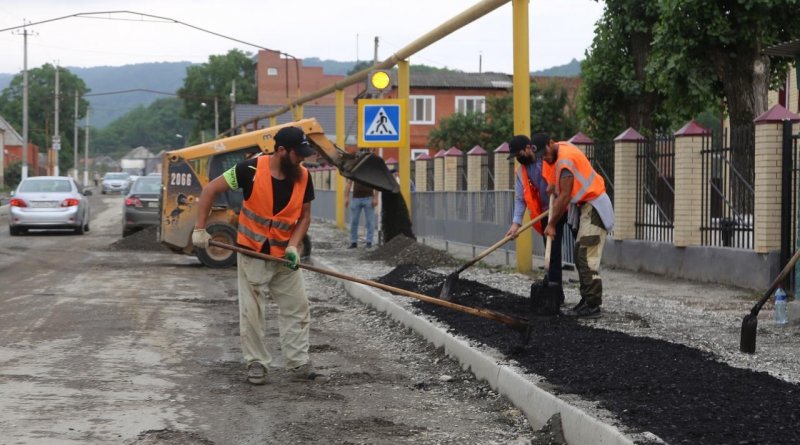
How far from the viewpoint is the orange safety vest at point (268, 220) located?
8.55m

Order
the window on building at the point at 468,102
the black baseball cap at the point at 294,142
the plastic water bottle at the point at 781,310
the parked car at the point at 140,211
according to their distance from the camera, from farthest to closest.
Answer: the window on building at the point at 468,102 < the parked car at the point at 140,211 < the plastic water bottle at the point at 781,310 < the black baseball cap at the point at 294,142

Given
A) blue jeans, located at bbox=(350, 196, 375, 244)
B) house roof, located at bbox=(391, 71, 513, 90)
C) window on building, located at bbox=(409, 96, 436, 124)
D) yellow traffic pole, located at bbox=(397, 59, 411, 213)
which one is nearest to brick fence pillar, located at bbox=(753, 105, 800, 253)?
yellow traffic pole, located at bbox=(397, 59, 411, 213)

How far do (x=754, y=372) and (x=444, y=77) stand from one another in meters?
67.0

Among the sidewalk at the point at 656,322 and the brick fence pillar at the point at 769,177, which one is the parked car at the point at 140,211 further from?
the brick fence pillar at the point at 769,177

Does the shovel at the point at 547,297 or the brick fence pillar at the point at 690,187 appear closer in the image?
the shovel at the point at 547,297

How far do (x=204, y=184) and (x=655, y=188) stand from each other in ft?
21.8

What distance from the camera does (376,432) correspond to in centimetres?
674

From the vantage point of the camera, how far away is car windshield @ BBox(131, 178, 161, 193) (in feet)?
84.6

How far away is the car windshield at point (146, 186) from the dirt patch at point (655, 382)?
53.3 ft

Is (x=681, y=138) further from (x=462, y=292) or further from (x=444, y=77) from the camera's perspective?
(x=444, y=77)

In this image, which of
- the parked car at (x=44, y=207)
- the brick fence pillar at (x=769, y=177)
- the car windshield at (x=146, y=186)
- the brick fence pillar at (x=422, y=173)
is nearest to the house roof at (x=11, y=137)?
the parked car at (x=44, y=207)

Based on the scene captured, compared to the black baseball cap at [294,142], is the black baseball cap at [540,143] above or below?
above

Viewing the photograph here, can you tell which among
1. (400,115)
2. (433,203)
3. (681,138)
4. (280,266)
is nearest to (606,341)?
(280,266)

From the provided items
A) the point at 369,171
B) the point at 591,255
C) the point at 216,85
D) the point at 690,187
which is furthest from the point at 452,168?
the point at 216,85
